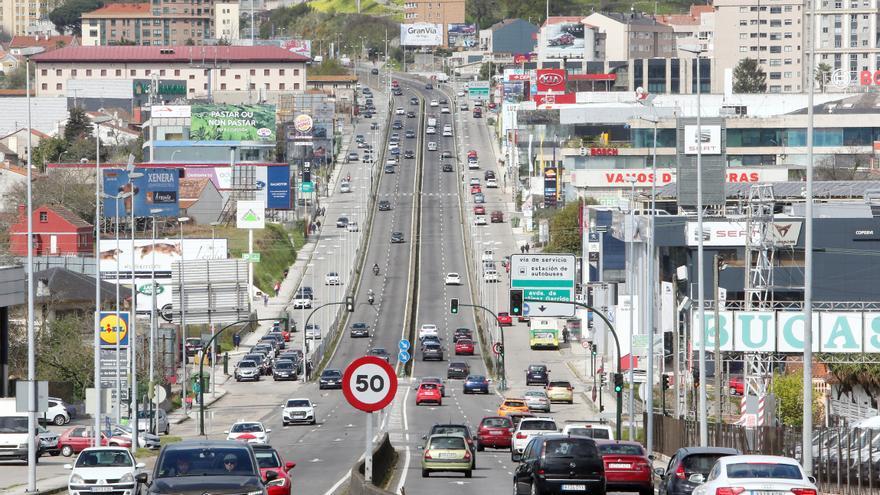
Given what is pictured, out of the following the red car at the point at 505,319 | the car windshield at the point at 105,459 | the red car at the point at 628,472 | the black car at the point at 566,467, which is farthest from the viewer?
the red car at the point at 505,319

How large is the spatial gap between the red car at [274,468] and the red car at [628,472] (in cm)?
771

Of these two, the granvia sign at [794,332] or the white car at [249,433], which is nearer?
the white car at [249,433]

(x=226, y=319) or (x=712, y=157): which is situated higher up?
(x=712, y=157)

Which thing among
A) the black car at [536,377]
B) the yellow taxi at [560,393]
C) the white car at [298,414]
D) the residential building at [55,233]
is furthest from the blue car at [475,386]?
the residential building at [55,233]

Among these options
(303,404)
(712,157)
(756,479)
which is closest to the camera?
(756,479)

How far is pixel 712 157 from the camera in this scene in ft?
337

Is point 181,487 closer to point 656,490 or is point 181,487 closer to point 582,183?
point 656,490

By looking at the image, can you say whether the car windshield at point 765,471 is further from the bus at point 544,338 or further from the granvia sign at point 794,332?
the bus at point 544,338

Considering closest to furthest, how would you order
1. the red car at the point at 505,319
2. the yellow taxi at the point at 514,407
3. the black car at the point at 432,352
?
the yellow taxi at the point at 514,407 < the black car at the point at 432,352 < the red car at the point at 505,319

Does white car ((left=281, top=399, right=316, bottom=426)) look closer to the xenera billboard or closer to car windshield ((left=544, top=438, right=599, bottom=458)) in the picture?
car windshield ((left=544, top=438, right=599, bottom=458))

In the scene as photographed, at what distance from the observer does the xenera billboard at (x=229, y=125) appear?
187m

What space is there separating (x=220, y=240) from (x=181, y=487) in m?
108

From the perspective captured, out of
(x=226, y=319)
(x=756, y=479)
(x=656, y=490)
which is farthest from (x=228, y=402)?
(x=756, y=479)

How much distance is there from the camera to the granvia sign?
5850 centimetres
